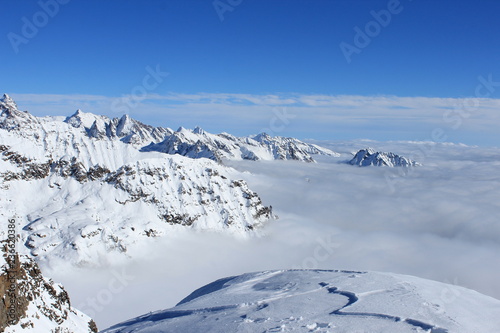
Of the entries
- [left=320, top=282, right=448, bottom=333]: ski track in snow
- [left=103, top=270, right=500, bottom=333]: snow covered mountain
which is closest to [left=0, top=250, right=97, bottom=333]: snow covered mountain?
[left=103, top=270, right=500, bottom=333]: snow covered mountain

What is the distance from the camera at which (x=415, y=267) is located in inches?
6998

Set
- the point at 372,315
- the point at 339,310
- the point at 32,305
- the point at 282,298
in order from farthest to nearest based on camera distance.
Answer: the point at 32,305 < the point at 282,298 < the point at 339,310 < the point at 372,315

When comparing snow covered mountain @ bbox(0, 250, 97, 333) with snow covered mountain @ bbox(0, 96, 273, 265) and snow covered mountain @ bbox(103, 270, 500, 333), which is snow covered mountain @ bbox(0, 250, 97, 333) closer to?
snow covered mountain @ bbox(103, 270, 500, 333)

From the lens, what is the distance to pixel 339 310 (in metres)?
16.2

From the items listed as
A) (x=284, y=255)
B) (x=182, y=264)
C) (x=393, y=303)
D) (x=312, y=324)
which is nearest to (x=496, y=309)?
(x=393, y=303)

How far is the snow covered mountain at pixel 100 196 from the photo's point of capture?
13725 centimetres

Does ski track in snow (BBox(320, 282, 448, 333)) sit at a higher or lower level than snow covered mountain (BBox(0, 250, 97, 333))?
higher

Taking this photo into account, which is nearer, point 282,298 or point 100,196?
point 282,298

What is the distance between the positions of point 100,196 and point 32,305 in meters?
124

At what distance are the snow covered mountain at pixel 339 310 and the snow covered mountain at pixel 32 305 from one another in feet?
70.3

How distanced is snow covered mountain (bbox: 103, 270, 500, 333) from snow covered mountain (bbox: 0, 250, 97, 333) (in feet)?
70.3

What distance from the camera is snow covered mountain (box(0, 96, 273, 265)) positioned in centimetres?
13725

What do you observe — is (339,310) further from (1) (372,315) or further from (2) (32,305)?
(2) (32,305)

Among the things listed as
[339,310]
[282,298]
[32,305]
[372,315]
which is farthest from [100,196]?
[372,315]
